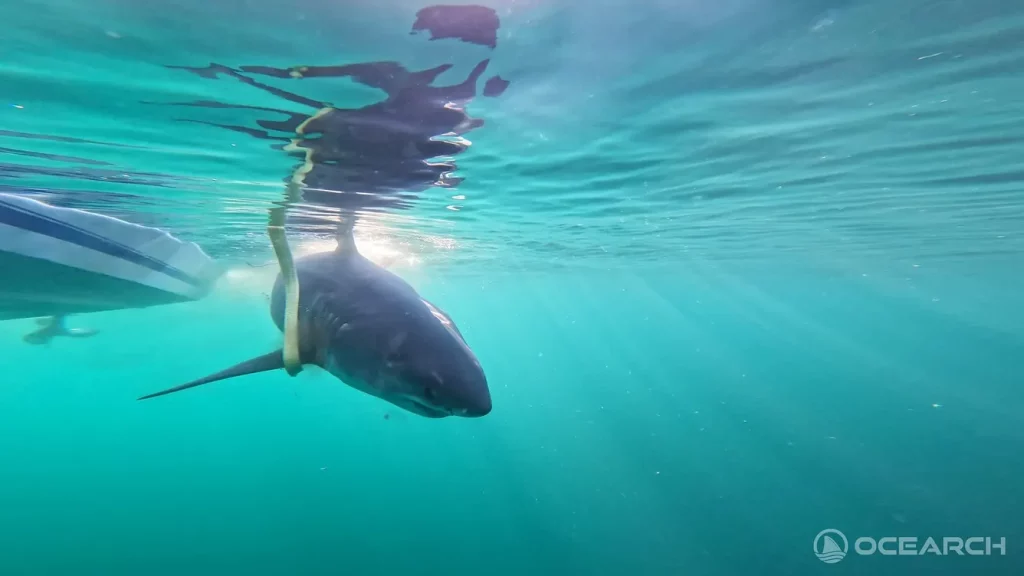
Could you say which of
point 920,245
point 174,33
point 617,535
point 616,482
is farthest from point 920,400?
point 174,33

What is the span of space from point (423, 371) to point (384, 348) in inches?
16.9

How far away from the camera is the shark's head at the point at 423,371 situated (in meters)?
2.83

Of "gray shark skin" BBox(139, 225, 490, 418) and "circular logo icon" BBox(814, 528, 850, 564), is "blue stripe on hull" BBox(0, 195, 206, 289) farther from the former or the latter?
"circular logo icon" BBox(814, 528, 850, 564)

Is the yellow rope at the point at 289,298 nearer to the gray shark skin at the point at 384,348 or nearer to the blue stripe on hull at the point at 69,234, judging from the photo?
the gray shark skin at the point at 384,348

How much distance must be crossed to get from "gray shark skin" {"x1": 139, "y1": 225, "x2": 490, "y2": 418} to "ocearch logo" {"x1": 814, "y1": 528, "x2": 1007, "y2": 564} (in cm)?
1809

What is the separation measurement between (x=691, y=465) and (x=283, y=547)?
20.5 m

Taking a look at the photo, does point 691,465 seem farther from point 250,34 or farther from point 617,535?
point 250,34

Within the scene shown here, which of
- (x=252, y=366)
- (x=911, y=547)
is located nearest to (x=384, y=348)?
(x=252, y=366)

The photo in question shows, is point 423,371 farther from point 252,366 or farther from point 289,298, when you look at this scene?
point 252,366

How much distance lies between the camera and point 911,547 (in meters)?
15.7

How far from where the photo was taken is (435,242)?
67.9 feet

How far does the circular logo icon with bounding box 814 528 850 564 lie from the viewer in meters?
15.5

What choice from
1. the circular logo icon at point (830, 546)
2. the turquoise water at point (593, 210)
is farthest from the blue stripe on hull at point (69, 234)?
the circular logo icon at point (830, 546)

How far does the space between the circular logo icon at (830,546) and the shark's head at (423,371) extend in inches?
712
